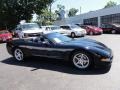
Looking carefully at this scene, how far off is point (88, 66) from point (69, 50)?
86 cm

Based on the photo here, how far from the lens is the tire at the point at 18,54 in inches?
399

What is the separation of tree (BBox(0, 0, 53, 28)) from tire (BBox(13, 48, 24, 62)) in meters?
25.9

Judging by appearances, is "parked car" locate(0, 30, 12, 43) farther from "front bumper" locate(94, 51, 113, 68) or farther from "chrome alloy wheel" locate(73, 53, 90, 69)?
"front bumper" locate(94, 51, 113, 68)

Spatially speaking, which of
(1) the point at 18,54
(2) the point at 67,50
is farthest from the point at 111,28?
(2) the point at 67,50

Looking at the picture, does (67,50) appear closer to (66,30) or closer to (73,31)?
(73,31)

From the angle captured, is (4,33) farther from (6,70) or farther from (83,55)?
(83,55)

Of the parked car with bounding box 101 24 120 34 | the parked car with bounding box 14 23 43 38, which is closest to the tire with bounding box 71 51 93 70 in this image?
the parked car with bounding box 14 23 43 38

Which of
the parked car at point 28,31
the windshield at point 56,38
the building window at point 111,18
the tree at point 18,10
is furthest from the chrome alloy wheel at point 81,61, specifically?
the building window at point 111,18

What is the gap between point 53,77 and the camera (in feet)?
24.5

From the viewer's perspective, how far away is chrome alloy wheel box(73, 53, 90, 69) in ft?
26.5

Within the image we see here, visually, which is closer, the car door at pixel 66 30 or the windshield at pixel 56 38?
the windshield at pixel 56 38

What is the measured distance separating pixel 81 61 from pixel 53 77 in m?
1.24

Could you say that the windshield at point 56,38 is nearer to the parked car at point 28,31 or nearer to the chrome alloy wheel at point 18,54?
the chrome alloy wheel at point 18,54

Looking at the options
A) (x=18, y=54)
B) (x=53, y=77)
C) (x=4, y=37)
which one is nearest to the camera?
(x=53, y=77)
